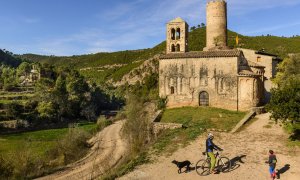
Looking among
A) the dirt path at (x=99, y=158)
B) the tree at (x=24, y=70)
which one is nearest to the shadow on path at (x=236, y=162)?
the dirt path at (x=99, y=158)

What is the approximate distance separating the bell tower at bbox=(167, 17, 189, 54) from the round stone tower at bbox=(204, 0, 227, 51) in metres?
3.48

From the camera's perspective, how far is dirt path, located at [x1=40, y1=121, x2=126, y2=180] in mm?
22812

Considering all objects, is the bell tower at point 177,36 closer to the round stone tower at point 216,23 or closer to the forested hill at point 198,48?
the round stone tower at point 216,23

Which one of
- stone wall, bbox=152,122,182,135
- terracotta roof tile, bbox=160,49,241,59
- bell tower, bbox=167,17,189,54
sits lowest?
stone wall, bbox=152,122,182,135

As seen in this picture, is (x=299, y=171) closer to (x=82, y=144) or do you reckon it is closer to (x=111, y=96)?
(x=82, y=144)

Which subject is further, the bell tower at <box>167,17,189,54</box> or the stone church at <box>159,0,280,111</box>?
the bell tower at <box>167,17,189,54</box>

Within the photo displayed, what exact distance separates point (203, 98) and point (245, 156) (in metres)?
15.6

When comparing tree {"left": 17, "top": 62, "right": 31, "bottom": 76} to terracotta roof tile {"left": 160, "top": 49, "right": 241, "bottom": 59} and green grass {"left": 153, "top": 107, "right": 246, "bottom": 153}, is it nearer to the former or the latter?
terracotta roof tile {"left": 160, "top": 49, "right": 241, "bottom": 59}

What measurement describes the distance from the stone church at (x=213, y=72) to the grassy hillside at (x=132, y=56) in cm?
3581

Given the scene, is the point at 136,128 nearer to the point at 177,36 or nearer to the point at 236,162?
the point at 236,162

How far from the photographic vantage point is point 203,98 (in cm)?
3253

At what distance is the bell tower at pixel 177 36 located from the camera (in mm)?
35312

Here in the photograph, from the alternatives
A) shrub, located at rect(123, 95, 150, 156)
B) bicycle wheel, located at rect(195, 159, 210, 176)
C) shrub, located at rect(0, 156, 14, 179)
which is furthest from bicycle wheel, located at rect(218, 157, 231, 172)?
shrub, located at rect(0, 156, 14, 179)

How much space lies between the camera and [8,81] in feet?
272
